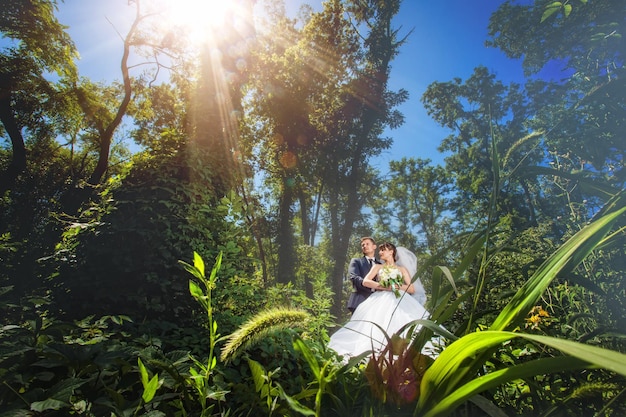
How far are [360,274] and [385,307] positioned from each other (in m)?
1.40

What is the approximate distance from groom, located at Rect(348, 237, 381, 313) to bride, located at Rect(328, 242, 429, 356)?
0.97 feet

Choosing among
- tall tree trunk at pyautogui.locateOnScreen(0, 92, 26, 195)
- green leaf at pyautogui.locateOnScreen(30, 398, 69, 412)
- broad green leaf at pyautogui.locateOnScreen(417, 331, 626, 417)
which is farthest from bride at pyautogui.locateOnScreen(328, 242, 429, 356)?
tall tree trunk at pyautogui.locateOnScreen(0, 92, 26, 195)

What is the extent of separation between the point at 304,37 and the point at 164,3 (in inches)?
271

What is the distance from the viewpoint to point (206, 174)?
3156 mm

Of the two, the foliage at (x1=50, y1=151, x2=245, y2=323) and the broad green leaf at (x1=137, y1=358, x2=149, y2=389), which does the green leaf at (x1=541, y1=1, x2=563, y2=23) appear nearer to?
the broad green leaf at (x1=137, y1=358, x2=149, y2=389)

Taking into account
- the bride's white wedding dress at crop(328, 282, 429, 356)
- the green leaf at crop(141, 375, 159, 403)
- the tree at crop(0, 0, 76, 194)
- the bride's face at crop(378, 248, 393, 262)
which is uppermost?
the tree at crop(0, 0, 76, 194)

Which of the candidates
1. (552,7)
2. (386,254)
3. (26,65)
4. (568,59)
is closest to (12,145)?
(26,65)

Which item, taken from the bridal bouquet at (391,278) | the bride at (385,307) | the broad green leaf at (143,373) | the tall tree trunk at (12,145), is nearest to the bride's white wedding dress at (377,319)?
the bride at (385,307)

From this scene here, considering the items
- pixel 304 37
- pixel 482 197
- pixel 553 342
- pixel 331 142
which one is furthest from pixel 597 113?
pixel 304 37

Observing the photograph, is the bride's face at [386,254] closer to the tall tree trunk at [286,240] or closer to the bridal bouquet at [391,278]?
the bridal bouquet at [391,278]

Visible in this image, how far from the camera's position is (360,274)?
190 inches

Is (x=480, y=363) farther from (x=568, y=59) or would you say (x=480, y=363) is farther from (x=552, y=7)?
(x=568, y=59)

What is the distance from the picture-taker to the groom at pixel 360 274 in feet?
14.8

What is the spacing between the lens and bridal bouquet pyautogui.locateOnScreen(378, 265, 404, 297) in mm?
3709
